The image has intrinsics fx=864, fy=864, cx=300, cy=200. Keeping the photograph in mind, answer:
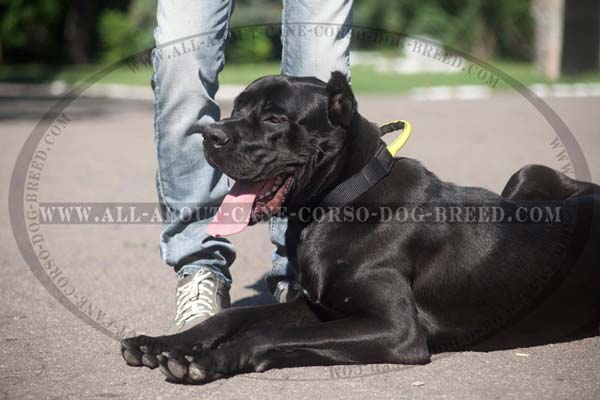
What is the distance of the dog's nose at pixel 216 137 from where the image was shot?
3451mm

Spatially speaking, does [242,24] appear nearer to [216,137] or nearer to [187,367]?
[216,137]

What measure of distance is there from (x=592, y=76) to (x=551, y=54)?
59.4 inches

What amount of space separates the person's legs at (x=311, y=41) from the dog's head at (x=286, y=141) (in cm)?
61

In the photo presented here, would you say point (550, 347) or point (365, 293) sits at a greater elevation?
point (365, 293)

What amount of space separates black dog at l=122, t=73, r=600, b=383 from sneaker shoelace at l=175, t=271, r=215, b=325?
1.33ft

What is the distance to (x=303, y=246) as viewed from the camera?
3.49 m

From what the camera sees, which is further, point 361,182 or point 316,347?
point 361,182

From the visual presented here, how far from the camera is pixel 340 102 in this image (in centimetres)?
347

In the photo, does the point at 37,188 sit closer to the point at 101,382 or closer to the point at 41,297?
the point at 41,297

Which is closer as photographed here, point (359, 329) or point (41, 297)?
point (359, 329)

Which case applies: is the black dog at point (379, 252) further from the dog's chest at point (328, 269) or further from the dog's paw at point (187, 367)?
the dog's paw at point (187, 367)

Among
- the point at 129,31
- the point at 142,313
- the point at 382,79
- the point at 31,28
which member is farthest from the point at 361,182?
the point at 31,28

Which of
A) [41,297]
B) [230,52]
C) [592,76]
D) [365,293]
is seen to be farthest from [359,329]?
[230,52]

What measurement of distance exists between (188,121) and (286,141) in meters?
0.68
